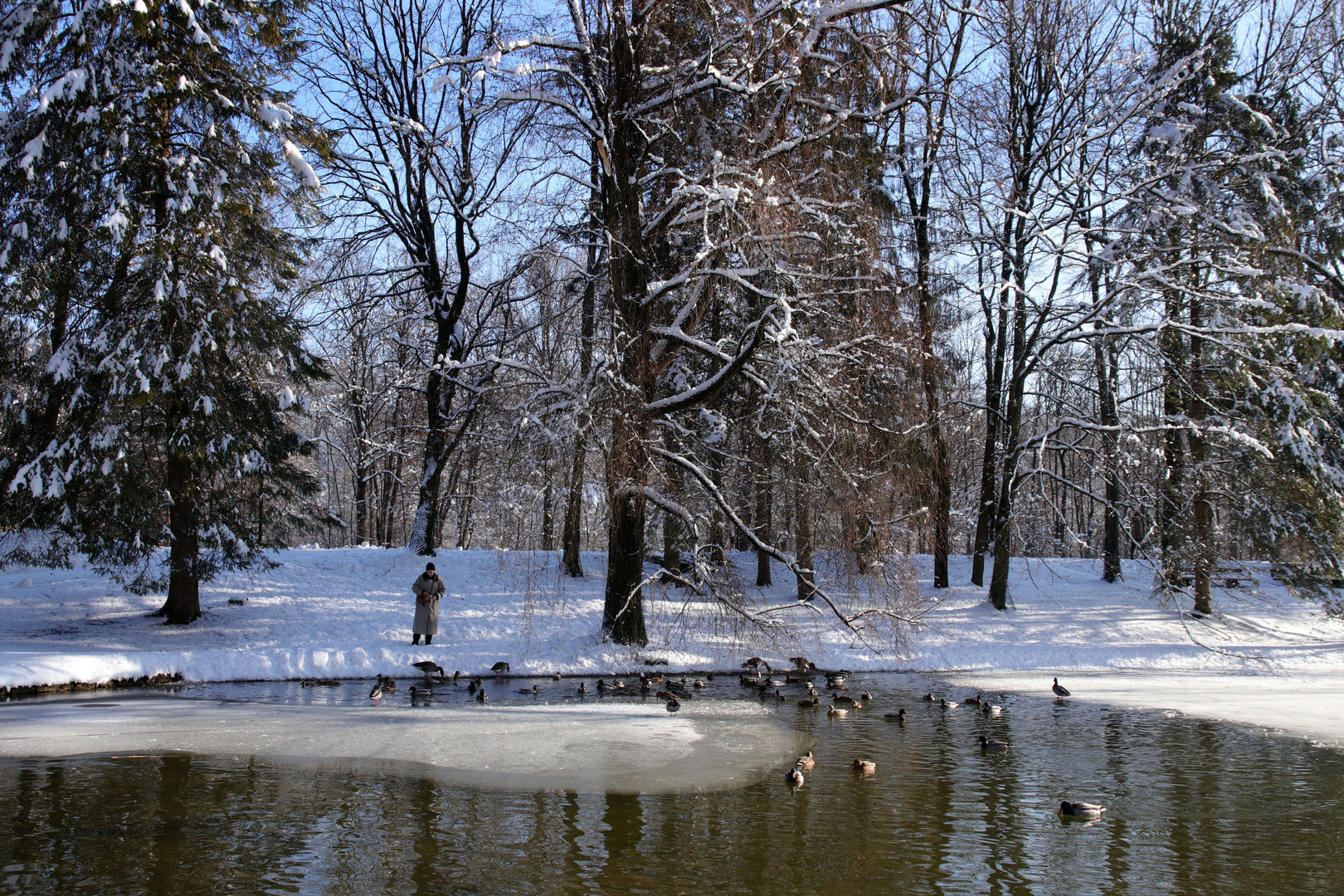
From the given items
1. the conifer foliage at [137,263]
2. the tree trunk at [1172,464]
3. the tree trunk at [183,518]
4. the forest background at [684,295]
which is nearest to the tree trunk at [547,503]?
the forest background at [684,295]

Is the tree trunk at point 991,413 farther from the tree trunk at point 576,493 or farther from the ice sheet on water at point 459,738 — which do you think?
the ice sheet on water at point 459,738

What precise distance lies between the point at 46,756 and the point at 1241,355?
19.9 m

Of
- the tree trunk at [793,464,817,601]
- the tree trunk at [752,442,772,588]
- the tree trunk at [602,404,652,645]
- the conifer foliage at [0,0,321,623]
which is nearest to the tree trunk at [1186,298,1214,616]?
the tree trunk at [793,464,817,601]

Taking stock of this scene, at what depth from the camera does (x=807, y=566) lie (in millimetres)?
15742

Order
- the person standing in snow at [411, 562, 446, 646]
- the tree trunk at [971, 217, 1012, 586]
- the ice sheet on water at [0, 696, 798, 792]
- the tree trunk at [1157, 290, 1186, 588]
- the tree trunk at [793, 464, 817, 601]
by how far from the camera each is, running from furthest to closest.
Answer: the tree trunk at [971, 217, 1012, 586] → the tree trunk at [1157, 290, 1186, 588] → the person standing in snow at [411, 562, 446, 646] → the tree trunk at [793, 464, 817, 601] → the ice sheet on water at [0, 696, 798, 792]

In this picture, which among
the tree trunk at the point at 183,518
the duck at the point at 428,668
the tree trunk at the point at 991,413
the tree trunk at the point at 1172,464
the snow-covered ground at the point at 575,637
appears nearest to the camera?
the snow-covered ground at the point at 575,637

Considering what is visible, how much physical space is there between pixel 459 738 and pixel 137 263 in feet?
35.8

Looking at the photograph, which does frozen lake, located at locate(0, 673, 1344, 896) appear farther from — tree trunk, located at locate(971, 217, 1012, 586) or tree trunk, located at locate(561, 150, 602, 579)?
tree trunk, located at locate(971, 217, 1012, 586)

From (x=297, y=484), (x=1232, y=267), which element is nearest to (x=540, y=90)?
(x=297, y=484)

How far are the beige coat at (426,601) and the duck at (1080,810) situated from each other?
11560 millimetres

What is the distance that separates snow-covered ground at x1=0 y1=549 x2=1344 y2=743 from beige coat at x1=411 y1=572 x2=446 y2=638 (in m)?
0.50

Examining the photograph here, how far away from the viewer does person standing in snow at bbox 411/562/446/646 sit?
1590cm

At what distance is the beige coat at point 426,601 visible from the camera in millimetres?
15898

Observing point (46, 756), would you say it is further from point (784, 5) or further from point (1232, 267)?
point (1232, 267)
